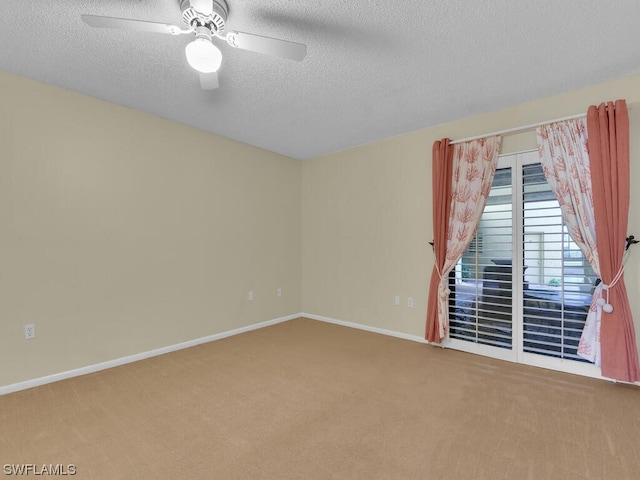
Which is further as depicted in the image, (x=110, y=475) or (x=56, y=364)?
(x=56, y=364)

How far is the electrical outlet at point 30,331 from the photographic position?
261 centimetres

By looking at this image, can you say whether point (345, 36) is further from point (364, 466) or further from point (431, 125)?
point (364, 466)

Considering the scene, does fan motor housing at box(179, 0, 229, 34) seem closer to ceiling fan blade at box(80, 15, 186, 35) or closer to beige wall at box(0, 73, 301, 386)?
ceiling fan blade at box(80, 15, 186, 35)

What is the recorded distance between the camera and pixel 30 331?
8.63ft

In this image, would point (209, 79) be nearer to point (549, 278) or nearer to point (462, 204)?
point (462, 204)

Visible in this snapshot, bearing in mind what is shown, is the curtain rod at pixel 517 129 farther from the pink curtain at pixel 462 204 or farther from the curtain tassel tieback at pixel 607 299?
the curtain tassel tieback at pixel 607 299

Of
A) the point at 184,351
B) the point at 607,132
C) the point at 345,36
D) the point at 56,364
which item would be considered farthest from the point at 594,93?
the point at 56,364

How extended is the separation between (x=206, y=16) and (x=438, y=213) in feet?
9.28

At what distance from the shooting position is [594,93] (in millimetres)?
2729

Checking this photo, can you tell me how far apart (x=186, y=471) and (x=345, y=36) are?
9.04 ft

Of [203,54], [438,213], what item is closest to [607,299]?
[438,213]

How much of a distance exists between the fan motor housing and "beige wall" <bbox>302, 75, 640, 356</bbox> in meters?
2.67

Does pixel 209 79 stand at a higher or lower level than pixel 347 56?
lower

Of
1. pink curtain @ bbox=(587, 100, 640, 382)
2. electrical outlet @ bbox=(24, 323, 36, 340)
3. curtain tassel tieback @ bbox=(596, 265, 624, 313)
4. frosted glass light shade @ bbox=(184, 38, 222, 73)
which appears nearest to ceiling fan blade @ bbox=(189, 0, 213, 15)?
frosted glass light shade @ bbox=(184, 38, 222, 73)
